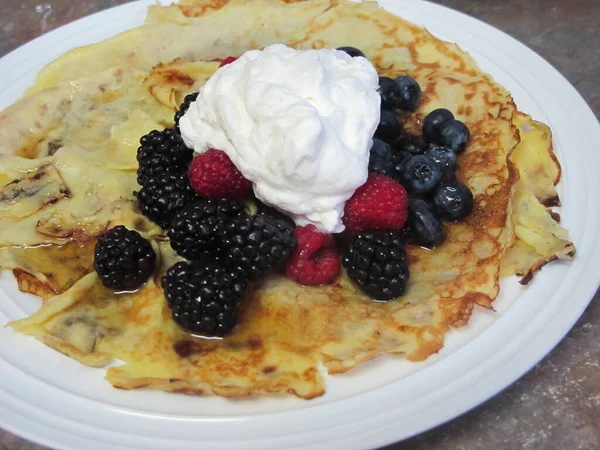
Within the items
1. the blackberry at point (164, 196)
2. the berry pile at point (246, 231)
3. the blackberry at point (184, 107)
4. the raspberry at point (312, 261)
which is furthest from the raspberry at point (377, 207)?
the blackberry at point (184, 107)

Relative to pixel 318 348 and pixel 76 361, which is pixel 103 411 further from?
pixel 318 348

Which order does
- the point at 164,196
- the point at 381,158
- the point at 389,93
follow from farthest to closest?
the point at 389,93
the point at 381,158
the point at 164,196

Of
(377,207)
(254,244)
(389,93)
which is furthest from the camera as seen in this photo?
(389,93)

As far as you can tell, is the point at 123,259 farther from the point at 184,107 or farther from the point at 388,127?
the point at 388,127

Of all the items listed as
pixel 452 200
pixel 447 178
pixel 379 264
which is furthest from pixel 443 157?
pixel 379 264

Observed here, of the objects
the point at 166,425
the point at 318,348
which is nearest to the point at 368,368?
the point at 318,348

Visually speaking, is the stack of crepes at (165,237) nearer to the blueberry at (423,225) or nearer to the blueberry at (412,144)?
the blueberry at (423,225)
